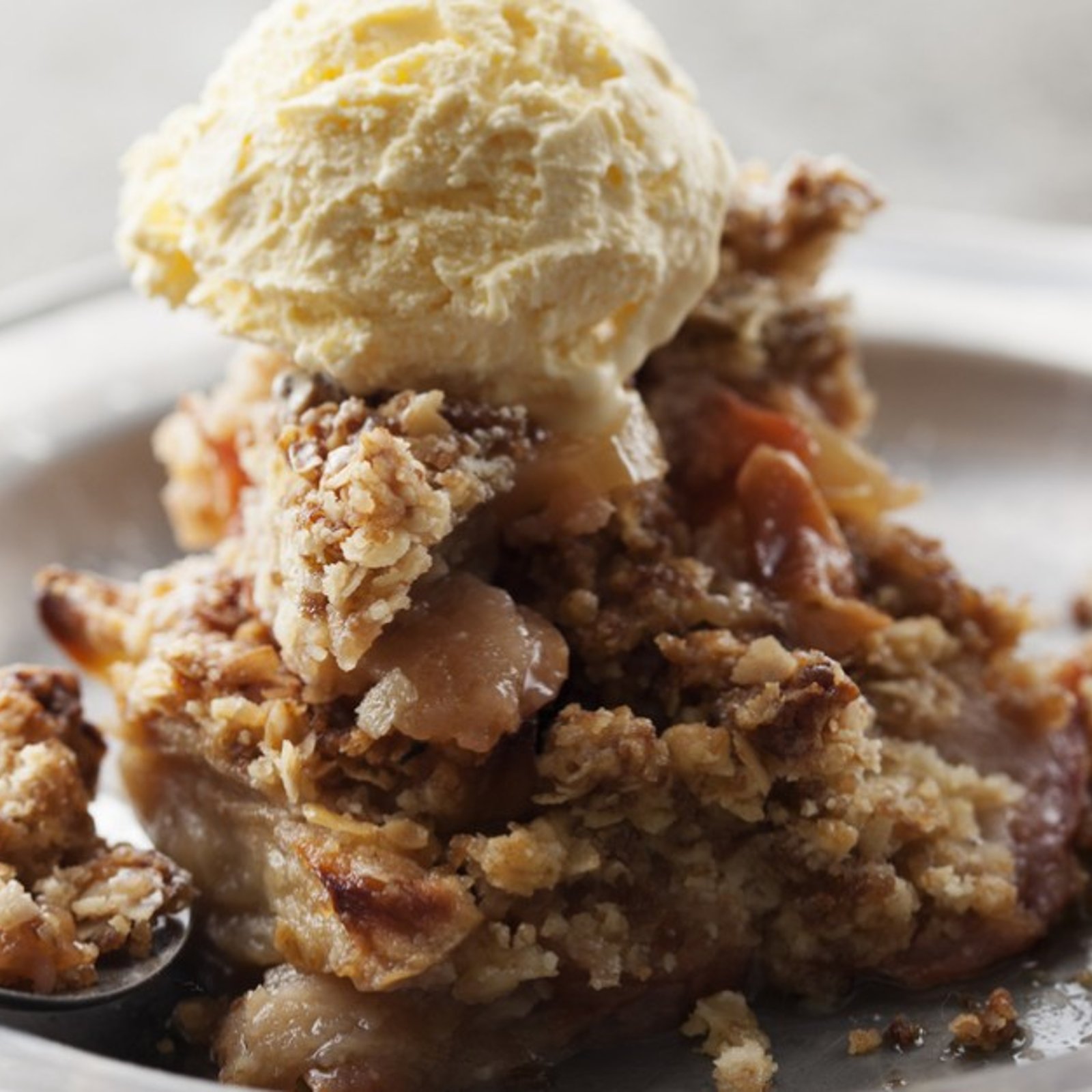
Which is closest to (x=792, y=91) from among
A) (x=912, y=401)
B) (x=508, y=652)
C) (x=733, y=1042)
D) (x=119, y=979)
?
(x=912, y=401)

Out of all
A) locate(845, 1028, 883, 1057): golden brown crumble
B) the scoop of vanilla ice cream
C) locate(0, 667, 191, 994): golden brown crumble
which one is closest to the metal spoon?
locate(0, 667, 191, 994): golden brown crumble

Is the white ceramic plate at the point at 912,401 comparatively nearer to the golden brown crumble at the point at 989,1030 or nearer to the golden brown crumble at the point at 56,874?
the golden brown crumble at the point at 56,874

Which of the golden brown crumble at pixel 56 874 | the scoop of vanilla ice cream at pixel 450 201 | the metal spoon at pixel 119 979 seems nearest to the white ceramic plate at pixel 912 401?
the golden brown crumble at pixel 56 874

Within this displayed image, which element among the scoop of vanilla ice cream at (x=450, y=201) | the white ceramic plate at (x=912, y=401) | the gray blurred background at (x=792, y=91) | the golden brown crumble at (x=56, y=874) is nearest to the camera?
the golden brown crumble at (x=56, y=874)

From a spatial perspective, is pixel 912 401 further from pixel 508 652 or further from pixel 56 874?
pixel 56 874

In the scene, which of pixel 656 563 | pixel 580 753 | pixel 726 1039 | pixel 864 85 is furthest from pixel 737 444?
pixel 864 85

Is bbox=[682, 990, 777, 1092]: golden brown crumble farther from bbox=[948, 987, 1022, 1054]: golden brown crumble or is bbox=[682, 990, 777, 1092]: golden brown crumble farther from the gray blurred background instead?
the gray blurred background

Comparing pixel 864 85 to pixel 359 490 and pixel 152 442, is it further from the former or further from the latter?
pixel 359 490
